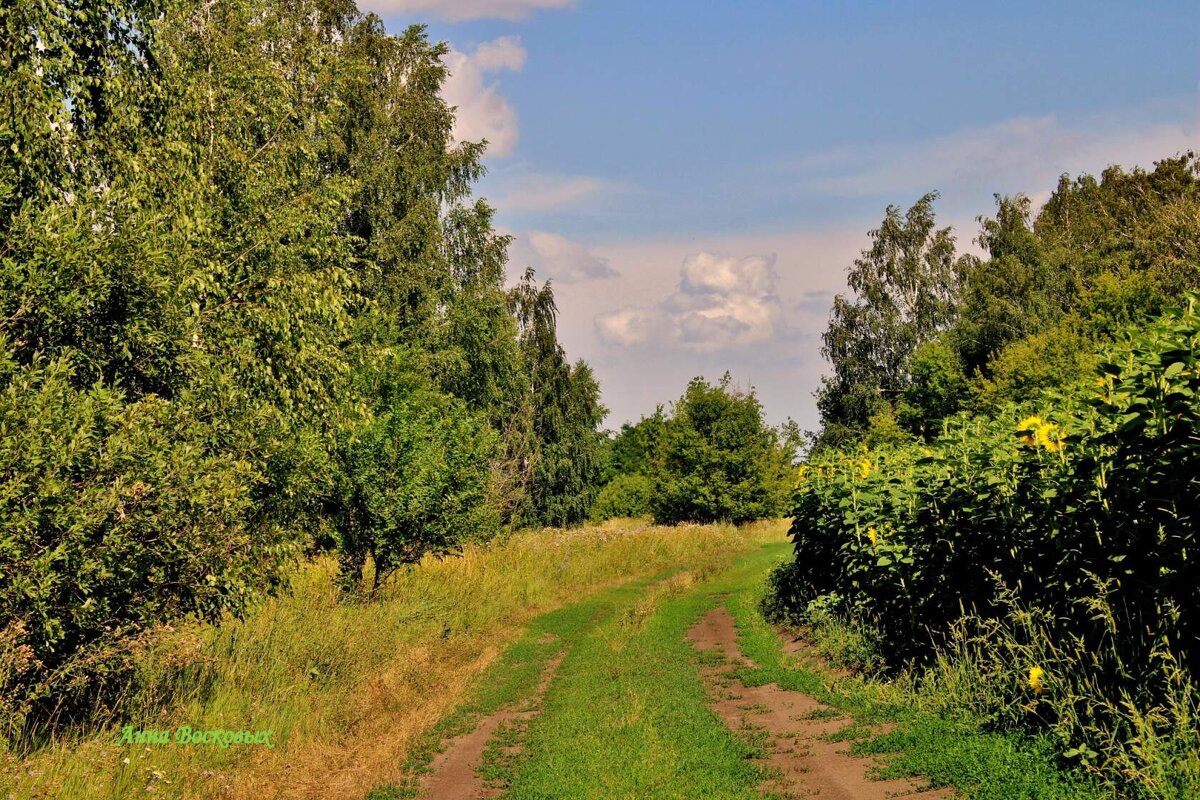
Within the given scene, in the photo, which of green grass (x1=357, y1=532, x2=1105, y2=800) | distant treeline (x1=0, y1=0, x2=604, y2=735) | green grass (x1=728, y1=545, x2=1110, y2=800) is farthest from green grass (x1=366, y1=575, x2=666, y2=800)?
green grass (x1=728, y1=545, x2=1110, y2=800)

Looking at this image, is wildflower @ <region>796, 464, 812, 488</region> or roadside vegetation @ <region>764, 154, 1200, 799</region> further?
wildflower @ <region>796, 464, 812, 488</region>

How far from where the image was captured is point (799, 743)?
352 inches

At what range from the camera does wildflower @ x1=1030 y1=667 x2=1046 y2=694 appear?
7.09 metres

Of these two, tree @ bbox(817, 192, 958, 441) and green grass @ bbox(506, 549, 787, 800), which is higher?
tree @ bbox(817, 192, 958, 441)

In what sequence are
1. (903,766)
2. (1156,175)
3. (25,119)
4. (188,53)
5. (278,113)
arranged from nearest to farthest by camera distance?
1. (903,766)
2. (25,119)
3. (188,53)
4. (278,113)
5. (1156,175)

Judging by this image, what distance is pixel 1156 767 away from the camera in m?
→ 5.45

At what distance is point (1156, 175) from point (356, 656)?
6461 centimetres

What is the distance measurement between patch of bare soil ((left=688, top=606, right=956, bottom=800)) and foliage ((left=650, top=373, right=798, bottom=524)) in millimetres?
36515

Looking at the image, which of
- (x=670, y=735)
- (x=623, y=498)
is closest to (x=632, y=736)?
(x=670, y=735)

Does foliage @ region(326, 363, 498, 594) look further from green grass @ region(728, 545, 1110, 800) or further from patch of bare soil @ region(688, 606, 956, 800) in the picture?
green grass @ region(728, 545, 1110, 800)

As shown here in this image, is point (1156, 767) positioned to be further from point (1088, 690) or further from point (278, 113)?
point (278, 113)

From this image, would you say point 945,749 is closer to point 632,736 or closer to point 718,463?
point 632,736

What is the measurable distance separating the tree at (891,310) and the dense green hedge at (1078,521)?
157 ft

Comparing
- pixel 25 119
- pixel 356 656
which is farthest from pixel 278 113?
pixel 356 656
